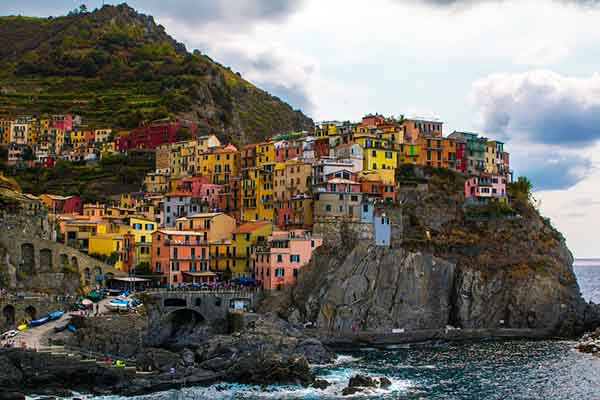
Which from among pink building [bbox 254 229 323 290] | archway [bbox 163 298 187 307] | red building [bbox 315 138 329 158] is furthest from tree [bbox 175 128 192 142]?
archway [bbox 163 298 187 307]

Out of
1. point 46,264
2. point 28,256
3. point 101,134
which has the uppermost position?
point 101,134

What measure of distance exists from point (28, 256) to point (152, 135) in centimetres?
5617

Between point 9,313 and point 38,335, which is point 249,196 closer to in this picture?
point 9,313

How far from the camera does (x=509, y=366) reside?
79.0 m

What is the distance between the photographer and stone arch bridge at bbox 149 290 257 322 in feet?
297

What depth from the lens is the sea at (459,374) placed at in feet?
219

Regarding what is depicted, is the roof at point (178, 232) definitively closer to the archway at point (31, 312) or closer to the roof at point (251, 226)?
the roof at point (251, 226)

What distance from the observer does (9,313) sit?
78.2 meters

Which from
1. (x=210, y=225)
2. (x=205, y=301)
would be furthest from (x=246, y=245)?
(x=205, y=301)

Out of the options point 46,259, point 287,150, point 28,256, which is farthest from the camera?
point 287,150

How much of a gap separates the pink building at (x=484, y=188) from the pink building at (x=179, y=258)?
36278mm

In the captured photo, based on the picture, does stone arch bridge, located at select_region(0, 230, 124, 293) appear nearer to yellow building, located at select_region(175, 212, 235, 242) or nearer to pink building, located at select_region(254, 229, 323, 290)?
yellow building, located at select_region(175, 212, 235, 242)

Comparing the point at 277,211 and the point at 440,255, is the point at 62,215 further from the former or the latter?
the point at 440,255

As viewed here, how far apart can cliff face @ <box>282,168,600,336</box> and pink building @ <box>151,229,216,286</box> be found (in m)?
12.5
